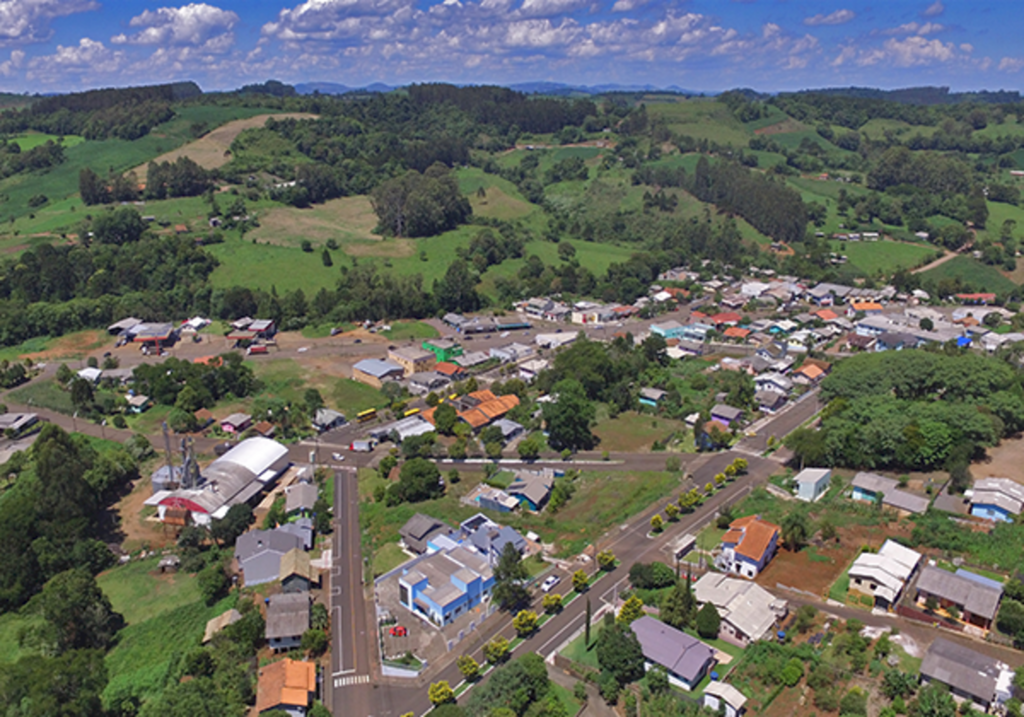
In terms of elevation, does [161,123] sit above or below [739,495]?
above

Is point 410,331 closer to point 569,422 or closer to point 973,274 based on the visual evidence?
point 569,422

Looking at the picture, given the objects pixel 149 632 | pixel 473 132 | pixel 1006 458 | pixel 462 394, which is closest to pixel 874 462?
pixel 1006 458

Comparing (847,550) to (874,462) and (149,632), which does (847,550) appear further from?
(149,632)

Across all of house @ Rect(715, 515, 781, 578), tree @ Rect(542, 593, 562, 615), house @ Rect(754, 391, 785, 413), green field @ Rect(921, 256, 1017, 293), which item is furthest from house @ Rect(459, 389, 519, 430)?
green field @ Rect(921, 256, 1017, 293)

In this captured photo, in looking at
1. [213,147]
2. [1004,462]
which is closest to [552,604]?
[1004,462]

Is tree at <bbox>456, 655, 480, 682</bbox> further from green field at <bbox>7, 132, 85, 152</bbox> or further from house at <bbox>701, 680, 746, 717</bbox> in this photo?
green field at <bbox>7, 132, 85, 152</bbox>

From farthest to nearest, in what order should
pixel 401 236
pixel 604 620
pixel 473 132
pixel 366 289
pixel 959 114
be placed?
pixel 959 114 < pixel 473 132 < pixel 401 236 < pixel 366 289 < pixel 604 620
